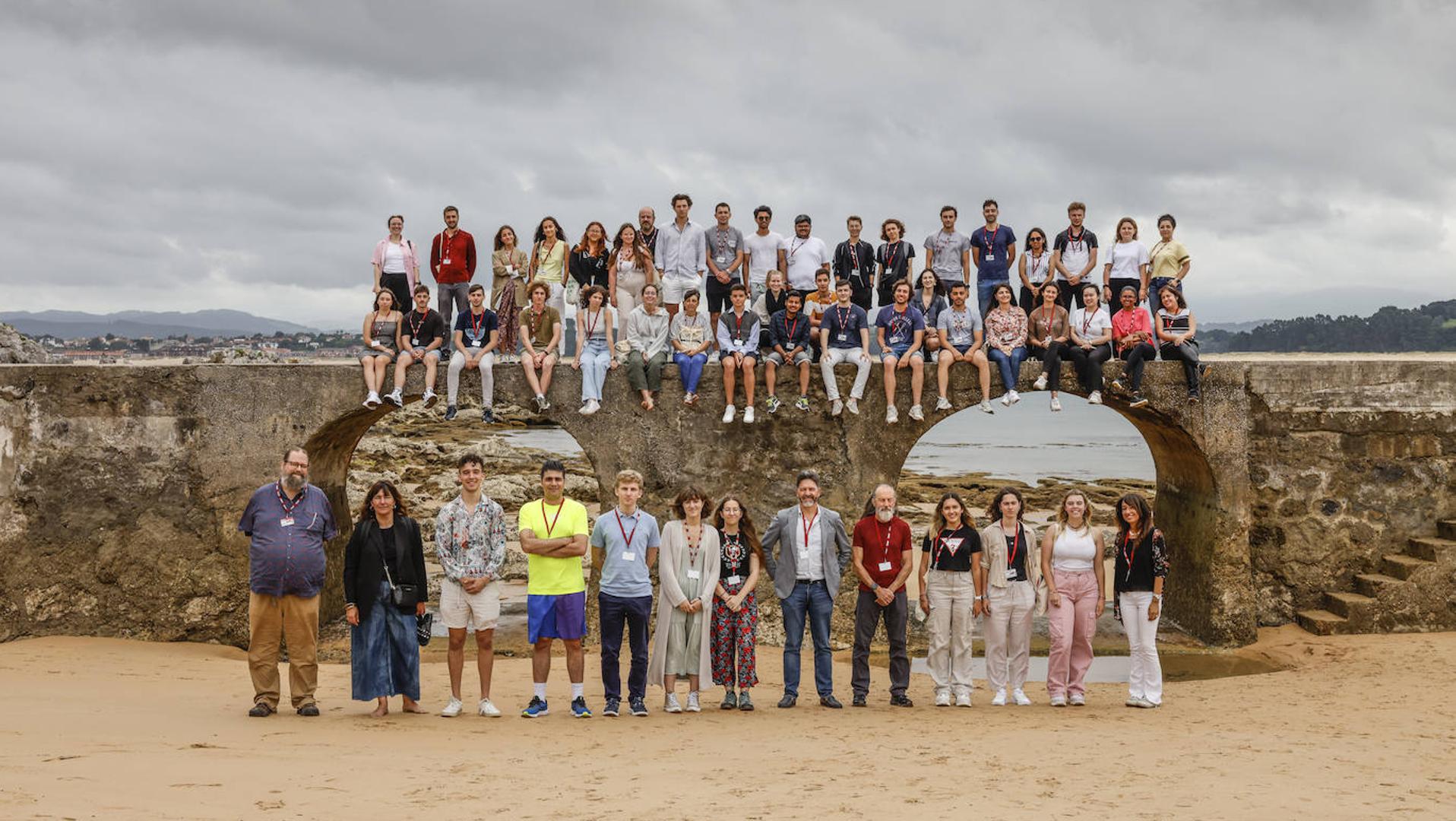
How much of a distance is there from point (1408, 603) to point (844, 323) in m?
5.66

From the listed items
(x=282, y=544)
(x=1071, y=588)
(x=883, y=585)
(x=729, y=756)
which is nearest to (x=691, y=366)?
(x=883, y=585)

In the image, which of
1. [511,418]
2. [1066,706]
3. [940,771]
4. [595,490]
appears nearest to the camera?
[940,771]

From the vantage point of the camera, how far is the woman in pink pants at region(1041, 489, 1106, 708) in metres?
7.90

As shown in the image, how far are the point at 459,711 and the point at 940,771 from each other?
327 centimetres

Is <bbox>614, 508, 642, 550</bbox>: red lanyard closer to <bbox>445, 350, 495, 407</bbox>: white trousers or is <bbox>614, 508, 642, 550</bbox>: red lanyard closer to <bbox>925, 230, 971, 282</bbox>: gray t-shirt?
<bbox>445, 350, 495, 407</bbox>: white trousers

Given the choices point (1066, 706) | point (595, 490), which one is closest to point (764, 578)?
point (1066, 706)

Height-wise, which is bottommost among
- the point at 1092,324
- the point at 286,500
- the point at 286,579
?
the point at 286,579

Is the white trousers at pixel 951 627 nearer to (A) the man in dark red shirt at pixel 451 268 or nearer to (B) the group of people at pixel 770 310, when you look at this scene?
(B) the group of people at pixel 770 310

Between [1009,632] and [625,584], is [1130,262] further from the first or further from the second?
[625,584]

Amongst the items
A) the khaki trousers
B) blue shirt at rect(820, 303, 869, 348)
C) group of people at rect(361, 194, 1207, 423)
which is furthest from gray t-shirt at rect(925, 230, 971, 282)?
the khaki trousers

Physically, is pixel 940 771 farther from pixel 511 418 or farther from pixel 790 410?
pixel 511 418

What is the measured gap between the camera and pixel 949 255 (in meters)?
11.0

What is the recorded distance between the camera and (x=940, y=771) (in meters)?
5.79

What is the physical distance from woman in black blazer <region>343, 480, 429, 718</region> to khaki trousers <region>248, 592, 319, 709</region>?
0.33 meters
